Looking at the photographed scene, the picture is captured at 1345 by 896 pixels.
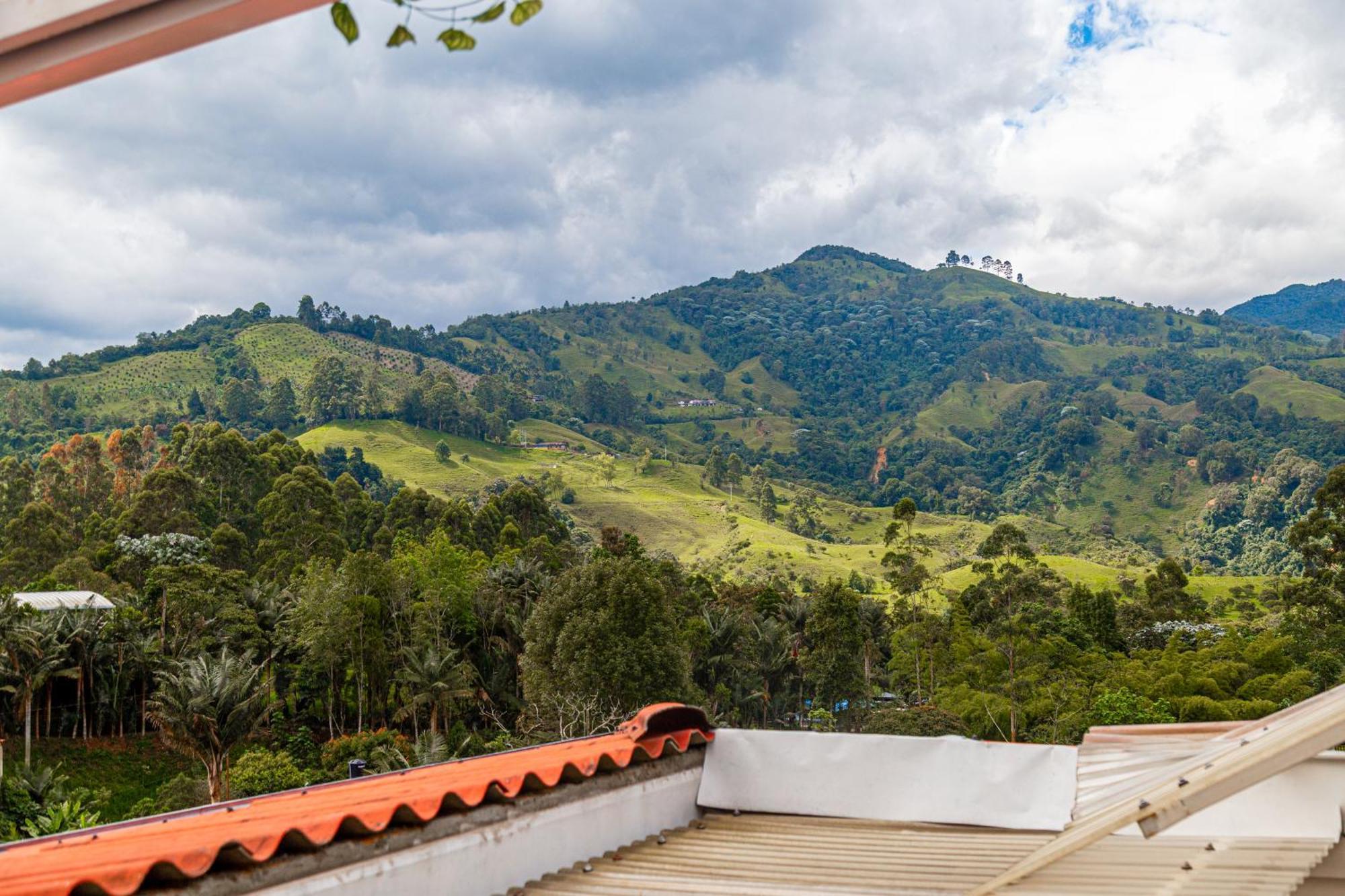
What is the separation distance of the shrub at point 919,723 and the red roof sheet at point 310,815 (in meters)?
22.5

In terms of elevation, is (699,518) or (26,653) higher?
(699,518)

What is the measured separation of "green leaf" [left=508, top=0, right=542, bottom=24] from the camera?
124 cm

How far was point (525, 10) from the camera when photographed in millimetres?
1239

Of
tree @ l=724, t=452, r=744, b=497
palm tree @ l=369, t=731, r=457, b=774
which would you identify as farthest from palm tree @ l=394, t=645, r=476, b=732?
tree @ l=724, t=452, r=744, b=497

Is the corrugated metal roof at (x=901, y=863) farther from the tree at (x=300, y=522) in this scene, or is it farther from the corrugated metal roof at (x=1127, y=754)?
the tree at (x=300, y=522)

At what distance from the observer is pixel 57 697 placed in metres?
28.0

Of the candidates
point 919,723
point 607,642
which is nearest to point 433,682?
point 607,642

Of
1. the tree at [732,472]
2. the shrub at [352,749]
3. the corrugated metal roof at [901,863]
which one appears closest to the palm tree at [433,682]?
the shrub at [352,749]

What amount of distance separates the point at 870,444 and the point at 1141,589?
75043 mm

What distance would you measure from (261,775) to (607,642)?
7951mm

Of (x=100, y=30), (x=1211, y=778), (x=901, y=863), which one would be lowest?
(x=901, y=863)

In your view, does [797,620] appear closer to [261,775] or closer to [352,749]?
[352,749]

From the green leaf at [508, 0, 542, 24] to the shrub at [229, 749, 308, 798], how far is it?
76.7 ft

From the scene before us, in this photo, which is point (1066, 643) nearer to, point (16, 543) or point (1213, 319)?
point (16, 543)
